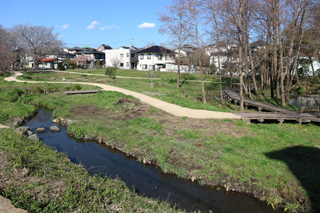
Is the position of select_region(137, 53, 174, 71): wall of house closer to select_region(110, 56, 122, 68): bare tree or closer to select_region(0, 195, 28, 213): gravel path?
select_region(110, 56, 122, 68): bare tree

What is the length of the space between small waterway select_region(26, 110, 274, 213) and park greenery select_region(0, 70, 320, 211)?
0.33 m

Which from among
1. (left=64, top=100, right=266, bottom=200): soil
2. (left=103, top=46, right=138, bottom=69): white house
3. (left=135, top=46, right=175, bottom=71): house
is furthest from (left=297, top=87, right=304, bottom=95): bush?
(left=103, top=46, right=138, bottom=69): white house

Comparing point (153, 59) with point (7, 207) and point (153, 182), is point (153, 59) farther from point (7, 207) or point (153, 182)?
point (7, 207)

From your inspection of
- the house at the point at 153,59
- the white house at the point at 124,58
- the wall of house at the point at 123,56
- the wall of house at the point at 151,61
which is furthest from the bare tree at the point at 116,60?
the house at the point at 153,59

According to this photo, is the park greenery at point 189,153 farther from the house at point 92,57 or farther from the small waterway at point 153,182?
the house at point 92,57

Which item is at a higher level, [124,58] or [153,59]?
[124,58]

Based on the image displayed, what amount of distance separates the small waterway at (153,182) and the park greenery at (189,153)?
1.10 ft

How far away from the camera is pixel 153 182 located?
763 cm

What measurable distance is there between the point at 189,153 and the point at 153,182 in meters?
2.07

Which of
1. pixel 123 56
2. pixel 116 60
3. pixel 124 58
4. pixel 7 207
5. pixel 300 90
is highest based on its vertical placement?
pixel 123 56

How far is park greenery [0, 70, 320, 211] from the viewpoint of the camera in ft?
19.8

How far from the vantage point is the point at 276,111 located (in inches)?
652

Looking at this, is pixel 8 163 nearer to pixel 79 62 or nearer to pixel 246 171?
pixel 246 171

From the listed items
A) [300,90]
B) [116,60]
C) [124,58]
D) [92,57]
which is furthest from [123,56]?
[300,90]
